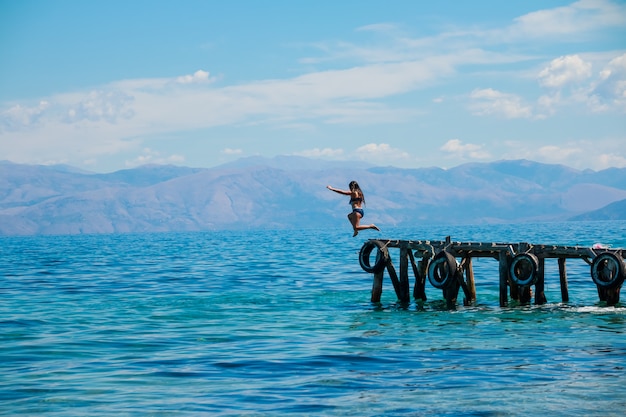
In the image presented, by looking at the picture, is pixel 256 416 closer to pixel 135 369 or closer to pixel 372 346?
pixel 135 369

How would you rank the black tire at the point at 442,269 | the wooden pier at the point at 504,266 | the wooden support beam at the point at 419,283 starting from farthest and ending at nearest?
the wooden support beam at the point at 419,283
the black tire at the point at 442,269
the wooden pier at the point at 504,266

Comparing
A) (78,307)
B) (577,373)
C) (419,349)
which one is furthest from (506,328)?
(78,307)

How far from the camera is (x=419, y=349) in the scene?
72.1ft

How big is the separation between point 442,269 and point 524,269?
3.03m

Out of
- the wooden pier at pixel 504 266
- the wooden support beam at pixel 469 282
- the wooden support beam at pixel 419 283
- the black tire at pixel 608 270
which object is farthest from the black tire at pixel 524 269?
the wooden support beam at pixel 419 283

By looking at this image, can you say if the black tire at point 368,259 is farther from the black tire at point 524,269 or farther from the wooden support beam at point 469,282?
the black tire at point 524,269

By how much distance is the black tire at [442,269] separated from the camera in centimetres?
2997

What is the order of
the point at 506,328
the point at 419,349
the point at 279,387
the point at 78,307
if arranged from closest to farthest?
the point at 279,387
the point at 419,349
the point at 506,328
the point at 78,307

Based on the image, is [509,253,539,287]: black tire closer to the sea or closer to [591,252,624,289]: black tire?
the sea

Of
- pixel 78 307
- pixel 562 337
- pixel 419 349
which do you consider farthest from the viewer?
pixel 78 307

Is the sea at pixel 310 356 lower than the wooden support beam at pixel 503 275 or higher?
lower

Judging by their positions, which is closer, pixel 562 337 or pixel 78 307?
pixel 562 337

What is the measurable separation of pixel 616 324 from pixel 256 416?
14.8 m

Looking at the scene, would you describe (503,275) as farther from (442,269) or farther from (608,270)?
(608,270)
